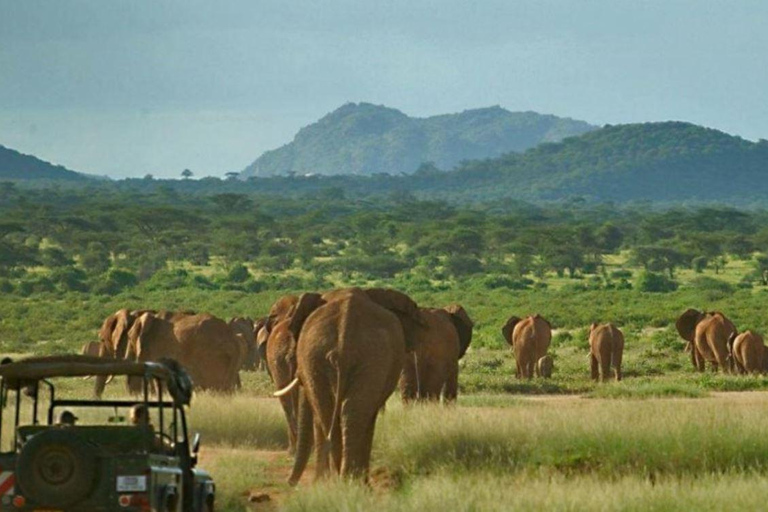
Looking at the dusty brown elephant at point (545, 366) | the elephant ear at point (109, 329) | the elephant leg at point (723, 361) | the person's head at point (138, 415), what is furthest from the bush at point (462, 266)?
the person's head at point (138, 415)

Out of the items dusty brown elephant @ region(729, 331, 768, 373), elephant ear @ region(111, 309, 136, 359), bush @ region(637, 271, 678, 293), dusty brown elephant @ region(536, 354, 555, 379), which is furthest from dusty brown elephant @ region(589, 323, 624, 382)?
bush @ region(637, 271, 678, 293)

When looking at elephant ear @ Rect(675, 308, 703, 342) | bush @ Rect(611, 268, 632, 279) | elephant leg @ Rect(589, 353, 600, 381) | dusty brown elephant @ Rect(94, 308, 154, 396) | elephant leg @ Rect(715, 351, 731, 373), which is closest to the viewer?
dusty brown elephant @ Rect(94, 308, 154, 396)

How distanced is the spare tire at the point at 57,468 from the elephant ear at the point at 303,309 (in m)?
6.13

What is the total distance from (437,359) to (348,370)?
7.98 metres

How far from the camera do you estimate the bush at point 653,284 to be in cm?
7825

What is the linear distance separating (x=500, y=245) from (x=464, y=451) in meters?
88.6

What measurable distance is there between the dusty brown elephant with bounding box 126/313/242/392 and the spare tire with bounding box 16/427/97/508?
15.5 metres

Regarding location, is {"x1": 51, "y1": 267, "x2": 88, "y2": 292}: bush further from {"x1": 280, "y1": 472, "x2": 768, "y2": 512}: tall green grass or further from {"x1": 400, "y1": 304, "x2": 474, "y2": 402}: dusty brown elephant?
{"x1": 280, "y1": 472, "x2": 768, "y2": 512}: tall green grass

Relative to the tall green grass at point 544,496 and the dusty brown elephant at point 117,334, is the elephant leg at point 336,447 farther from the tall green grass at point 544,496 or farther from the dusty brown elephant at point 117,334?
the dusty brown elephant at point 117,334

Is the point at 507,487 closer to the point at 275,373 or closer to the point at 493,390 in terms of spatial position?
the point at 275,373

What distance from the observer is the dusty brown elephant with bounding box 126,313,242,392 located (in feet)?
84.6

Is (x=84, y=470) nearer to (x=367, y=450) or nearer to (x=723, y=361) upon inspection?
(x=367, y=450)

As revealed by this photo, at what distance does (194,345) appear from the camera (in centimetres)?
2594

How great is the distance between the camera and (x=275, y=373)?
18094 mm
